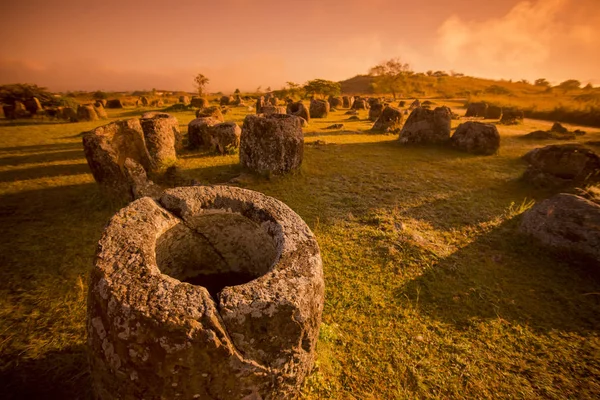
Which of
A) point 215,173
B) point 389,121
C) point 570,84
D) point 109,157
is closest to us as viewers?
point 109,157

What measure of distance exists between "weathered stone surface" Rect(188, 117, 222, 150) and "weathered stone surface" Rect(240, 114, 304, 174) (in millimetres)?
2889

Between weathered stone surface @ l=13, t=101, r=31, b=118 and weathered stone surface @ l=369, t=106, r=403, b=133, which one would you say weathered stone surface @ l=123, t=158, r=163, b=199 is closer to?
weathered stone surface @ l=369, t=106, r=403, b=133

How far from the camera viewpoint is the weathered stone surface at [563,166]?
692 centimetres

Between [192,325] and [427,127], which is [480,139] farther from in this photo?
[192,325]

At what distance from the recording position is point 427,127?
11.6 metres

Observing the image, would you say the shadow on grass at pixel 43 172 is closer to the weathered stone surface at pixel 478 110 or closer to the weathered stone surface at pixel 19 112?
the weathered stone surface at pixel 19 112

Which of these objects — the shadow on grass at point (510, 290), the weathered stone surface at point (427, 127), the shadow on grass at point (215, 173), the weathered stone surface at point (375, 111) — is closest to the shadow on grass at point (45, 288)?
the shadow on grass at point (215, 173)

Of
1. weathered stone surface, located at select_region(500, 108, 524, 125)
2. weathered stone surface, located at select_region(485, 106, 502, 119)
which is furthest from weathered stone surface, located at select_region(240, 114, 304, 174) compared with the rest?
weathered stone surface, located at select_region(485, 106, 502, 119)

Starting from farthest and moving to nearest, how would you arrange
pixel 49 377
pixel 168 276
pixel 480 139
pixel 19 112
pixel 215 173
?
pixel 19 112 → pixel 480 139 → pixel 215 173 → pixel 49 377 → pixel 168 276

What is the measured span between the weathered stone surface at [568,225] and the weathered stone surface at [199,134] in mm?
9514

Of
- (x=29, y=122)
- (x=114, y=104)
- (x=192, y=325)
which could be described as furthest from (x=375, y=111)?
(x=114, y=104)

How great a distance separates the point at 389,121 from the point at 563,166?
7921 millimetres

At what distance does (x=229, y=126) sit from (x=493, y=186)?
864cm

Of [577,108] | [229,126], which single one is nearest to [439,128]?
[229,126]
